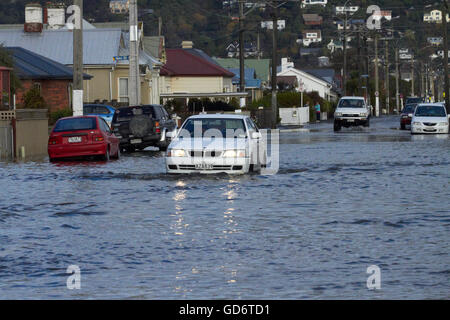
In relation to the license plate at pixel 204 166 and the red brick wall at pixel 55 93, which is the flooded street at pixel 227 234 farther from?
the red brick wall at pixel 55 93

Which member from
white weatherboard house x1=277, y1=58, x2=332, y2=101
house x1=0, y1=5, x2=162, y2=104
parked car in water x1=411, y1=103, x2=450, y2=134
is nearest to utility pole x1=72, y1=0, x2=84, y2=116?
parked car in water x1=411, y1=103, x2=450, y2=134

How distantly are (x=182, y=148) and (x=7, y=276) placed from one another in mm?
12521

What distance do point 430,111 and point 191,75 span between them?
45785 mm

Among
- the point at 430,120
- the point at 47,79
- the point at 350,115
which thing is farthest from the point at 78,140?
the point at 350,115

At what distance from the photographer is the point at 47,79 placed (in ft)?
193

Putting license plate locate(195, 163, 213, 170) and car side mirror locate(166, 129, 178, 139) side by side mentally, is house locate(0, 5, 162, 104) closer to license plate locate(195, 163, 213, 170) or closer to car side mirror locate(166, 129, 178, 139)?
car side mirror locate(166, 129, 178, 139)

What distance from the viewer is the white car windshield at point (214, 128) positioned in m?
24.5

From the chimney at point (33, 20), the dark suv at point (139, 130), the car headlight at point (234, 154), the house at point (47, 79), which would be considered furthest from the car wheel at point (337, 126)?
the car headlight at point (234, 154)

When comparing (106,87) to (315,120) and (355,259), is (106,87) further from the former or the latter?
(355,259)

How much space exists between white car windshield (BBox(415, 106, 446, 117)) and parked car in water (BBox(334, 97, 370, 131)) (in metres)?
9.28

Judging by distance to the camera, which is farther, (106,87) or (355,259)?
(106,87)
